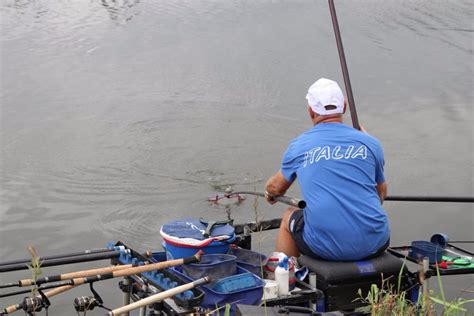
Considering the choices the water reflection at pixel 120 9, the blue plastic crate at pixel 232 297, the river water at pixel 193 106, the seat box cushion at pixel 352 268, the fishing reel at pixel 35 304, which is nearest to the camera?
the fishing reel at pixel 35 304

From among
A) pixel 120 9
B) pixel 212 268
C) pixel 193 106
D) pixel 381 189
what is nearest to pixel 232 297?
pixel 212 268

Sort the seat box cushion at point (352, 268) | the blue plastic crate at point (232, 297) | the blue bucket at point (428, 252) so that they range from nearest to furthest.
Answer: the blue plastic crate at point (232, 297)
the seat box cushion at point (352, 268)
the blue bucket at point (428, 252)

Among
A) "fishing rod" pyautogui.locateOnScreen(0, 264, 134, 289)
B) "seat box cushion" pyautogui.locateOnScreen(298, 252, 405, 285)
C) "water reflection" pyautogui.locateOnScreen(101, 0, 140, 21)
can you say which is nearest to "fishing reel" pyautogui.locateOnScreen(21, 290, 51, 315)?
"fishing rod" pyautogui.locateOnScreen(0, 264, 134, 289)

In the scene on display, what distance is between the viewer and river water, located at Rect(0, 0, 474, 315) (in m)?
8.95

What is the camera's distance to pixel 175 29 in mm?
15391

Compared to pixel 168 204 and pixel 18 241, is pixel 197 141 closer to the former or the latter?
pixel 168 204

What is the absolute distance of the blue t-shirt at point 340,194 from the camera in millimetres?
4836

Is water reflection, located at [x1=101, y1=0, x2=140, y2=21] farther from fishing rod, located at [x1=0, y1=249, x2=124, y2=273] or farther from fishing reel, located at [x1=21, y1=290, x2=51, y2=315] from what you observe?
fishing reel, located at [x1=21, y1=290, x2=51, y2=315]

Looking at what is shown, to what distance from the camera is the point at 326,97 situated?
5.07 meters

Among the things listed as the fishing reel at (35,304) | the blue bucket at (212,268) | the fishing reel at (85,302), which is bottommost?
the fishing reel at (85,302)

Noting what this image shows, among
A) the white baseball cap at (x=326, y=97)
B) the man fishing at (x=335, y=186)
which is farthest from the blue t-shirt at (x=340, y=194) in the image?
the white baseball cap at (x=326, y=97)

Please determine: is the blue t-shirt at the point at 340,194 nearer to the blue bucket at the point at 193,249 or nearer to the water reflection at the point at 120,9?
the blue bucket at the point at 193,249

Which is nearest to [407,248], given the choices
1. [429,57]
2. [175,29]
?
[429,57]

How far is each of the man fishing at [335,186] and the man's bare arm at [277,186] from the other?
0.25 feet
